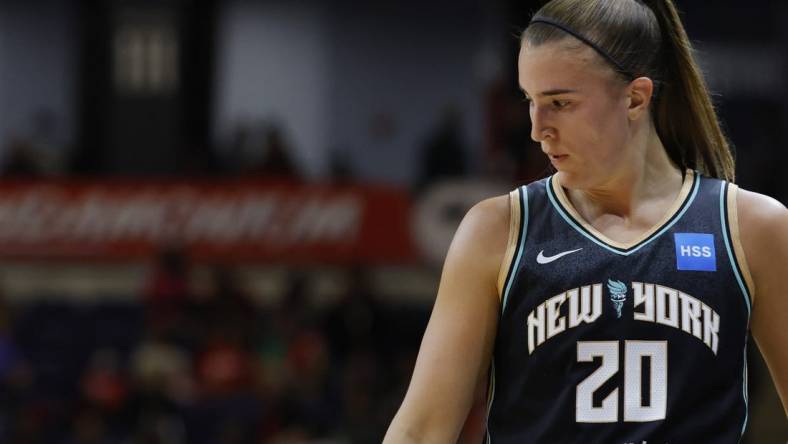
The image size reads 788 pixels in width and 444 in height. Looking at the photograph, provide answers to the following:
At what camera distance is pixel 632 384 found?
2.21 m

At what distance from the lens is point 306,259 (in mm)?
10641

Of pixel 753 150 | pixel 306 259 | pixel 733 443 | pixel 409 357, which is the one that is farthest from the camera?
pixel 753 150

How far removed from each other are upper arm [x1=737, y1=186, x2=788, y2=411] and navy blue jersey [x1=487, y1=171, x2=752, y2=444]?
21 millimetres

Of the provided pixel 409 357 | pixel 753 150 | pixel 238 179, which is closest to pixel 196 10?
pixel 238 179

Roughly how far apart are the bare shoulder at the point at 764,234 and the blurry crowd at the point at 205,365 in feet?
20.3

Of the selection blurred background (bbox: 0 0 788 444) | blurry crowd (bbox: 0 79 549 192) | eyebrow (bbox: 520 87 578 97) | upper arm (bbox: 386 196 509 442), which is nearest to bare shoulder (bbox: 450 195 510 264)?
upper arm (bbox: 386 196 509 442)

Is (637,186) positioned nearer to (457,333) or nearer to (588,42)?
(588,42)

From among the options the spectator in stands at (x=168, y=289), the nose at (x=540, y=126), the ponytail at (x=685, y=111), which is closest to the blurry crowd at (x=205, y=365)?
the spectator in stands at (x=168, y=289)

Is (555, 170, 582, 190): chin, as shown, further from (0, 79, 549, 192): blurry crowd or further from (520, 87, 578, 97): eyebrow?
(0, 79, 549, 192): blurry crowd

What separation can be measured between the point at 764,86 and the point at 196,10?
17.6ft

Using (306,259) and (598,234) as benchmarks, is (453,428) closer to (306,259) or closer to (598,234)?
(598,234)

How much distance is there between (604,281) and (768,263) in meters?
0.28

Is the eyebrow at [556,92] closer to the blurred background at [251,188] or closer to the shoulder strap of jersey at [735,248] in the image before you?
the shoulder strap of jersey at [735,248]

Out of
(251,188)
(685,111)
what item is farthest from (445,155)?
(685,111)
